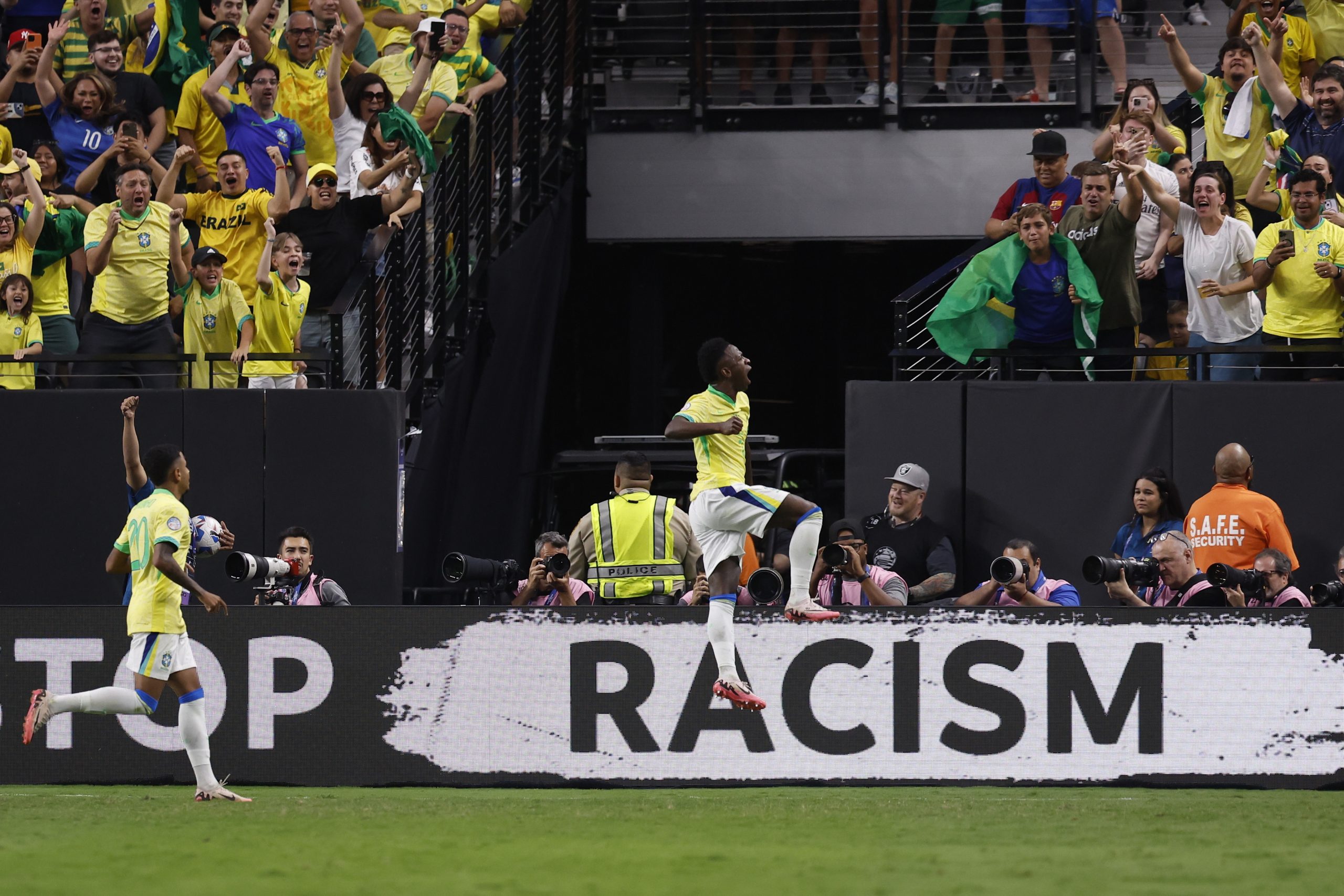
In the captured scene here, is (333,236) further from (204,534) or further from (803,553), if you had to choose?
(803,553)

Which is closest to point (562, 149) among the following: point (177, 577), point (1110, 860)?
point (177, 577)

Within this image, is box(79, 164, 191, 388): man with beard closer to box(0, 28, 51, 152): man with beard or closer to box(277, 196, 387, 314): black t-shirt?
box(277, 196, 387, 314): black t-shirt

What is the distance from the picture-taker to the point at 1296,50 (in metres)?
15.9

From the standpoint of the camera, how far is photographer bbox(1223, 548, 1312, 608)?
1159 cm

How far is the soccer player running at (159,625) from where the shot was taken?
1007cm

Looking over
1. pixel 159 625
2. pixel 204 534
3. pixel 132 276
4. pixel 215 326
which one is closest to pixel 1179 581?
pixel 204 534

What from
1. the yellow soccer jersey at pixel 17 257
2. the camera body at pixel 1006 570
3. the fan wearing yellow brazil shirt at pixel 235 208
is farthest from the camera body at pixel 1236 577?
the yellow soccer jersey at pixel 17 257

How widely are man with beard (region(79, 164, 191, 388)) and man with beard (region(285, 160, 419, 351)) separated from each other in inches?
41.0

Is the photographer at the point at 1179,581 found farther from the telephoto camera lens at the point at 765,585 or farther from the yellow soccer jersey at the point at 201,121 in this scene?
the yellow soccer jersey at the point at 201,121

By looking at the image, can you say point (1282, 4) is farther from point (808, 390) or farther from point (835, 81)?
point (808, 390)

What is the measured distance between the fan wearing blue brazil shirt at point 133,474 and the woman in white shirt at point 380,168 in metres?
2.59

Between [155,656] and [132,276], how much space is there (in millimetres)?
4400

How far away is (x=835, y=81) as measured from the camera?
18.7m

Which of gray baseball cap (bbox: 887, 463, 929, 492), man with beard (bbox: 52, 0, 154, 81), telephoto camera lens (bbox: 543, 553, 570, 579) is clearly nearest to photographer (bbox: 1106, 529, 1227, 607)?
gray baseball cap (bbox: 887, 463, 929, 492)
